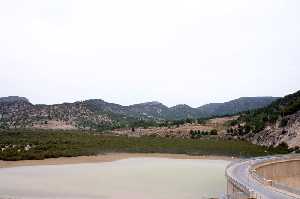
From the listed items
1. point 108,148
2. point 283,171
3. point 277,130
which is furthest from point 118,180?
point 277,130

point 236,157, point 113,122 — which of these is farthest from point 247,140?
point 113,122

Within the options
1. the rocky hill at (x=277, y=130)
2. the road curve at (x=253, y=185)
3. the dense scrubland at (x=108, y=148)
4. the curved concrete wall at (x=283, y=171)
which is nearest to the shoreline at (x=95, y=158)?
the dense scrubland at (x=108, y=148)

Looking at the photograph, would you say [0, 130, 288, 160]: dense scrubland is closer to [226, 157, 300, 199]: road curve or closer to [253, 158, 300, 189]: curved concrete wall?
[253, 158, 300, 189]: curved concrete wall

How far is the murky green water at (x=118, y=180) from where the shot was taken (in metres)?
37.6

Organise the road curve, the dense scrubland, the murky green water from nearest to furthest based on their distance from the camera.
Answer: the road curve → the murky green water → the dense scrubland

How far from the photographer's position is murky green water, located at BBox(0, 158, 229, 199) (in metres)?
37.6

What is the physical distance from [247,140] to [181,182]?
54.4 metres

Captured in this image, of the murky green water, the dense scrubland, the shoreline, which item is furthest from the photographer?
the dense scrubland

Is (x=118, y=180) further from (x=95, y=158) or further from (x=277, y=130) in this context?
(x=277, y=130)

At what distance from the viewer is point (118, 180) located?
151ft

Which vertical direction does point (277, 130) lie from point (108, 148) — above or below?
above

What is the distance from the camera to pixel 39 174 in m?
50.3

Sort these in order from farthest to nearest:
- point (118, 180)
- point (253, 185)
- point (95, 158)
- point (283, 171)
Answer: point (95, 158) → point (283, 171) → point (118, 180) → point (253, 185)

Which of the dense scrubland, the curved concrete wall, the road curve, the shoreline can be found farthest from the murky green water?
the dense scrubland
